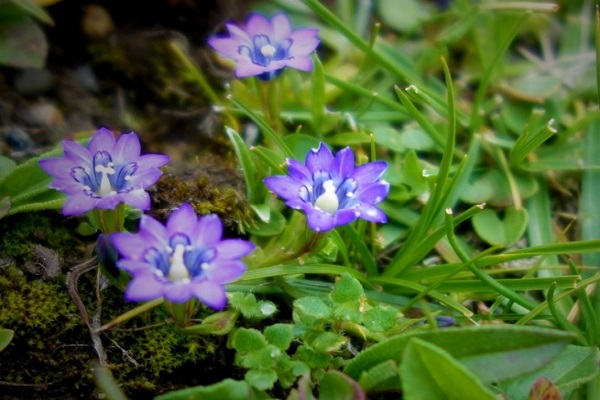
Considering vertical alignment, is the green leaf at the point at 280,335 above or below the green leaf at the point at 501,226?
below

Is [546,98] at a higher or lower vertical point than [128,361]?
higher

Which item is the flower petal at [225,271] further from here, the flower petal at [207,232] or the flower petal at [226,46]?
the flower petal at [226,46]

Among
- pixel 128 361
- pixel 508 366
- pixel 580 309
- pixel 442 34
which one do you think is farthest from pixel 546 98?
pixel 128 361

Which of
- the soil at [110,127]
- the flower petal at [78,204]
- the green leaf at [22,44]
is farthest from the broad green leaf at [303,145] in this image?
the green leaf at [22,44]

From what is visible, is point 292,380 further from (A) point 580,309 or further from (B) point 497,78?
(B) point 497,78

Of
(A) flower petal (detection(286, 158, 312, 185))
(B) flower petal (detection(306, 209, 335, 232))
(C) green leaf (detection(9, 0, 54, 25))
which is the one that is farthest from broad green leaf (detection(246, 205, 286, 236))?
(C) green leaf (detection(9, 0, 54, 25))

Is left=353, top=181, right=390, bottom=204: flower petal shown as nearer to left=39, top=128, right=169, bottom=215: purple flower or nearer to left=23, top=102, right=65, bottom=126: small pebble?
left=39, top=128, right=169, bottom=215: purple flower

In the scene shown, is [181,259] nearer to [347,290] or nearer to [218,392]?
[218,392]
